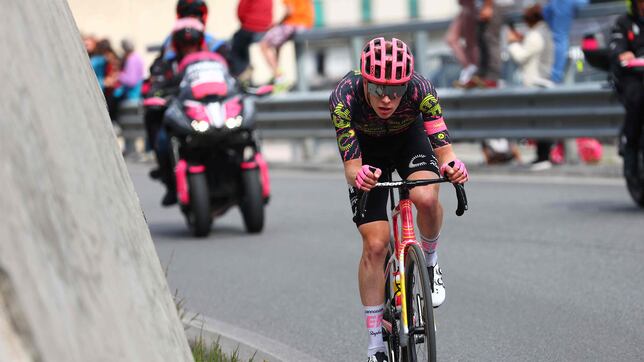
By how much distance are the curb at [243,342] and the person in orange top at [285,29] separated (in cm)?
1063

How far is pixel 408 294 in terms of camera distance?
19.7 feet

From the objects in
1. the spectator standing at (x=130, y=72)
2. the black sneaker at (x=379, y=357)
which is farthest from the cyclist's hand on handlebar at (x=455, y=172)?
the spectator standing at (x=130, y=72)

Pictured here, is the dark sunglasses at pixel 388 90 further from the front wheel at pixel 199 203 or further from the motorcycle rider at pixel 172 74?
the motorcycle rider at pixel 172 74

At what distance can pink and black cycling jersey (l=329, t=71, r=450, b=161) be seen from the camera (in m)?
6.11

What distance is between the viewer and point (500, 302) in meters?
8.54

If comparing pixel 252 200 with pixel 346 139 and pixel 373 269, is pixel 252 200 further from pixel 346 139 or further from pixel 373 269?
pixel 346 139

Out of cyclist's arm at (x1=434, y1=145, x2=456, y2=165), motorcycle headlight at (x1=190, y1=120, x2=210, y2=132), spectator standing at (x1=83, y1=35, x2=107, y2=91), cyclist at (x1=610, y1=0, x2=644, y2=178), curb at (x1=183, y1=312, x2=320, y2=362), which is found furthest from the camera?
spectator standing at (x1=83, y1=35, x2=107, y2=91)

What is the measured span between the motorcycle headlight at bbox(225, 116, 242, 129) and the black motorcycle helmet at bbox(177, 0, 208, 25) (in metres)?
1.05

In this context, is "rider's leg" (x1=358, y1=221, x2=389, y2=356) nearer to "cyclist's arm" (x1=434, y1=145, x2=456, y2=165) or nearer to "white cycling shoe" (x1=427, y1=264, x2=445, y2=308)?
"white cycling shoe" (x1=427, y1=264, x2=445, y2=308)

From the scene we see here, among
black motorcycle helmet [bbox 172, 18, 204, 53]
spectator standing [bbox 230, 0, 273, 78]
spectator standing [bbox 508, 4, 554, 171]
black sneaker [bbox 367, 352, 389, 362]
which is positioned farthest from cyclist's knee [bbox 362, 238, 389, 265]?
spectator standing [bbox 230, 0, 273, 78]

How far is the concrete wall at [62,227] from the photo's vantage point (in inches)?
132

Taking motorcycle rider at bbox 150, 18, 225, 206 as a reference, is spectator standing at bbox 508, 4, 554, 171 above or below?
below

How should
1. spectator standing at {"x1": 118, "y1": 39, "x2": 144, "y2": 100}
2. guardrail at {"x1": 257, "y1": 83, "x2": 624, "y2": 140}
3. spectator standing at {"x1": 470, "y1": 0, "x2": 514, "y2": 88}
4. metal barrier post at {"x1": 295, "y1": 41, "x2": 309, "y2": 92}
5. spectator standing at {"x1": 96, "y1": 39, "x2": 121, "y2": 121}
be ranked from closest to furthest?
guardrail at {"x1": 257, "y1": 83, "x2": 624, "y2": 140} < spectator standing at {"x1": 470, "y1": 0, "x2": 514, "y2": 88} < metal barrier post at {"x1": 295, "y1": 41, "x2": 309, "y2": 92} < spectator standing at {"x1": 118, "y1": 39, "x2": 144, "y2": 100} < spectator standing at {"x1": 96, "y1": 39, "x2": 121, "y2": 121}

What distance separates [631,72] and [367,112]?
5.94m
